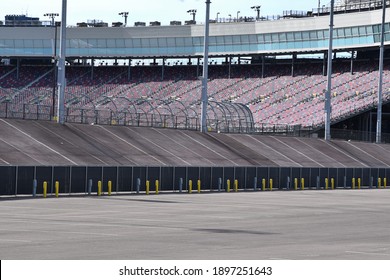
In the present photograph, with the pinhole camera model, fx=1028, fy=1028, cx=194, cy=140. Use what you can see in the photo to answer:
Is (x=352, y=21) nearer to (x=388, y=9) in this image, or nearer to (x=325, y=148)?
(x=388, y=9)

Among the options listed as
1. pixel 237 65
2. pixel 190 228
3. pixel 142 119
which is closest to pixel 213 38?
pixel 237 65

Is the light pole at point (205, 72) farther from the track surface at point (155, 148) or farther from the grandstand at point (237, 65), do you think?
the grandstand at point (237, 65)

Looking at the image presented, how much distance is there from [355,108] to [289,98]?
13.1 m

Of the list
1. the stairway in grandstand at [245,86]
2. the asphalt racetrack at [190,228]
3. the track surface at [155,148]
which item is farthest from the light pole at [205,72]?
the asphalt racetrack at [190,228]

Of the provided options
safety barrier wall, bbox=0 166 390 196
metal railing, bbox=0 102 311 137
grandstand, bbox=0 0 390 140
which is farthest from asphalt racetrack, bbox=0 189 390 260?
grandstand, bbox=0 0 390 140

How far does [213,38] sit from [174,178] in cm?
7921

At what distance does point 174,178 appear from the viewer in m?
54.4

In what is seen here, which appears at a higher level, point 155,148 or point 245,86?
point 245,86

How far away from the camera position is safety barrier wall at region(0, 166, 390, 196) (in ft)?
150

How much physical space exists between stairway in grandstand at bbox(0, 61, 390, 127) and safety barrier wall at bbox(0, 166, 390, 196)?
91.1 ft

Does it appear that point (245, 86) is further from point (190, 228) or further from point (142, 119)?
point (190, 228)

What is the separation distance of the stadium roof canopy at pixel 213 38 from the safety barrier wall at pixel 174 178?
4896 cm

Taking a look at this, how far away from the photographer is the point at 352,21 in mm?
119500

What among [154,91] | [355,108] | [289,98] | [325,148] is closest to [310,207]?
[325,148]
